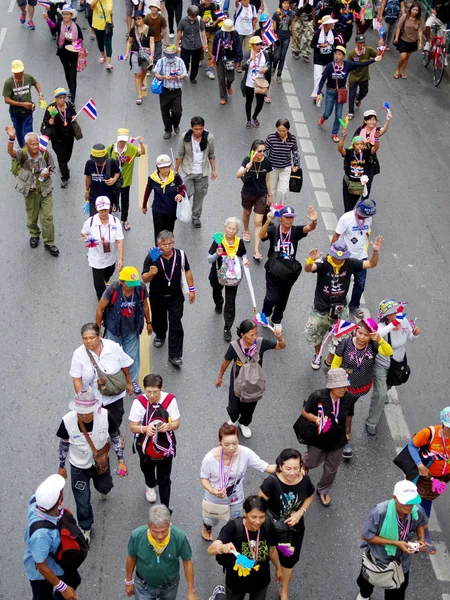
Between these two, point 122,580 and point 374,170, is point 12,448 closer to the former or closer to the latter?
point 122,580

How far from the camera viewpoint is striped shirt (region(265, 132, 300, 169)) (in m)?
12.5

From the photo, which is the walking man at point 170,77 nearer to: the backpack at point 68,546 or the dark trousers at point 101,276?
the dark trousers at point 101,276

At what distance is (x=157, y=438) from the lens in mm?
7723

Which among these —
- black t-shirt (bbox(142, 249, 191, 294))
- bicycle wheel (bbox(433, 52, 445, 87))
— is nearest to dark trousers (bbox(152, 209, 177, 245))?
black t-shirt (bbox(142, 249, 191, 294))

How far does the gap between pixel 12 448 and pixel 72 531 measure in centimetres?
266

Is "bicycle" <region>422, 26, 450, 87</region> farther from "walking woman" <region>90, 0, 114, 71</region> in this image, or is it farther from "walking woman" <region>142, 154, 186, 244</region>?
"walking woman" <region>142, 154, 186, 244</region>

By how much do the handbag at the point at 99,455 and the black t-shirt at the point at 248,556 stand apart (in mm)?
1509

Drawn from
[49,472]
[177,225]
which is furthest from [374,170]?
[49,472]

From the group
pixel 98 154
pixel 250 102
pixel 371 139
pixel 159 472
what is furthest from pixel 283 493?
pixel 250 102

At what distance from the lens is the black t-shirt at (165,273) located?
9734 mm

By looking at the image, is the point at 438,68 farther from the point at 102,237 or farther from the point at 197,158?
the point at 102,237

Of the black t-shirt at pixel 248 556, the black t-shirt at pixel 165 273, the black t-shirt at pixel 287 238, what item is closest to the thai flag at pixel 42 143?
the black t-shirt at pixel 165 273

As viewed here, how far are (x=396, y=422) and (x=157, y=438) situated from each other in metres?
3.49

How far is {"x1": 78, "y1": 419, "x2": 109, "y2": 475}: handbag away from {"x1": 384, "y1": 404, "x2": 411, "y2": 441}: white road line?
142 inches
